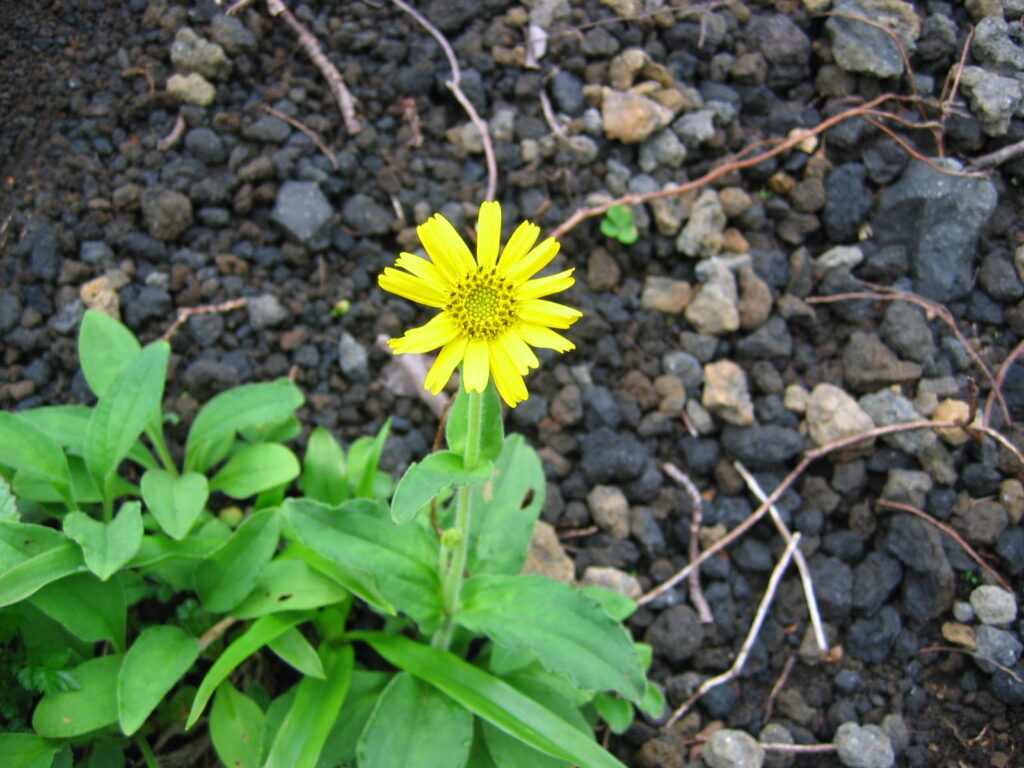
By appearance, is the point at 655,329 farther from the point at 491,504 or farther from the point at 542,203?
the point at 491,504

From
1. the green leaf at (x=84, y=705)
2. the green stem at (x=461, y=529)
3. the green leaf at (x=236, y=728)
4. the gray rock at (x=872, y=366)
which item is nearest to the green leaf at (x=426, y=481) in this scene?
the green stem at (x=461, y=529)

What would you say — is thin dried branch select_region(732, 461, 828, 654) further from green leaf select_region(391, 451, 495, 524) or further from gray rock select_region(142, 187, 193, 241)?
gray rock select_region(142, 187, 193, 241)

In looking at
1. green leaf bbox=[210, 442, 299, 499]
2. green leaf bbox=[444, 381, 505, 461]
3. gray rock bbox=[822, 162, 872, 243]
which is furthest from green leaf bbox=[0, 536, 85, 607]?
gray rock bbox=[822, 162, 872, 243]

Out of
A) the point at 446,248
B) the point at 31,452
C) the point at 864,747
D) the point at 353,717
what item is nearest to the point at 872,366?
the point at 864,747

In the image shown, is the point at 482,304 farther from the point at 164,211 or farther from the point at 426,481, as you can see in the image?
the point at 164,211

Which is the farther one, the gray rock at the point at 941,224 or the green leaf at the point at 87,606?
the gray rock at the point at 941,224

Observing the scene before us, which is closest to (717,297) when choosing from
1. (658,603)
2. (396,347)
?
(658,603)

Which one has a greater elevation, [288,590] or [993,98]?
[993,98]

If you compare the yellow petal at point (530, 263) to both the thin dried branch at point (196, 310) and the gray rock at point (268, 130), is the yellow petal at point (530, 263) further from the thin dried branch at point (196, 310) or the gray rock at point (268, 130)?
the gray rock at point (268, 130)
